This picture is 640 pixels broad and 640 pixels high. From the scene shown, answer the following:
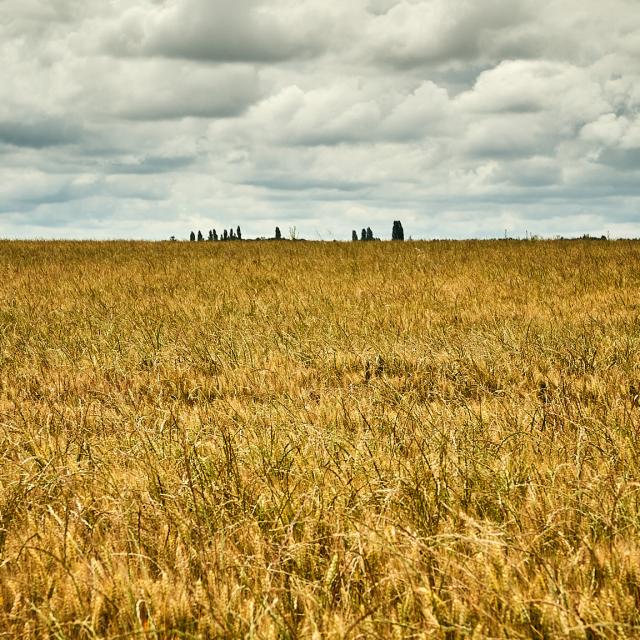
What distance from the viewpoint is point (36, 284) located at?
1125cm

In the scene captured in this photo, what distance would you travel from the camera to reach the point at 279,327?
7.12 m

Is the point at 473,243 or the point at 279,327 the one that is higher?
the point at 473,243

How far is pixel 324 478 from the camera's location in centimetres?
269

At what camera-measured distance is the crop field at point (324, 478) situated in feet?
5.96

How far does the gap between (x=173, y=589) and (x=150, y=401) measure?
2947 millimetres

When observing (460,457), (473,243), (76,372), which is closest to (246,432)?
(460,457)

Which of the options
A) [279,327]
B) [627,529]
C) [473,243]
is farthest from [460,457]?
[473,243]

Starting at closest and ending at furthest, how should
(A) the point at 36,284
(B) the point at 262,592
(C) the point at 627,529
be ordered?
1. (B) the point at 262,592
2. (C) the point at 627,529
3. (A) the point at 36,284

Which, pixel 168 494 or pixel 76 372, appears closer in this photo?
pixel 168 494

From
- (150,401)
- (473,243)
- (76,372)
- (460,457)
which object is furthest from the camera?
(473,243)

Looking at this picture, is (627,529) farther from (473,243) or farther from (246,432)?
(473,243)

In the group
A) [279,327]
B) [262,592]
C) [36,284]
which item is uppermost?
[36,284]

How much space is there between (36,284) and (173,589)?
10.7 metres

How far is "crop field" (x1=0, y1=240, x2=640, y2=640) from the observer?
1.82 m
